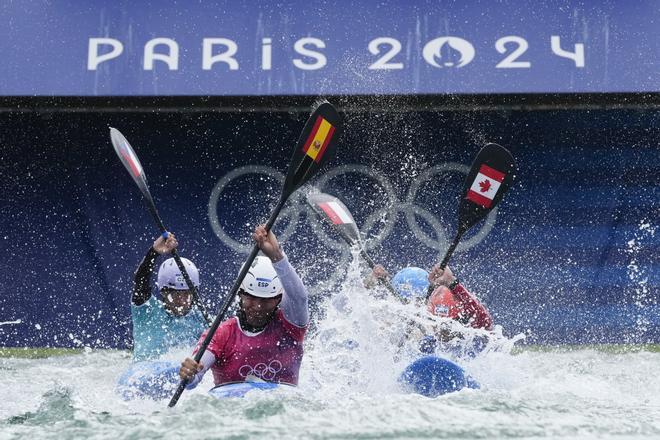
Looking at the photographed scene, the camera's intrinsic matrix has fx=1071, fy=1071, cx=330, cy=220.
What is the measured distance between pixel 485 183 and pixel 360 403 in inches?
97.9

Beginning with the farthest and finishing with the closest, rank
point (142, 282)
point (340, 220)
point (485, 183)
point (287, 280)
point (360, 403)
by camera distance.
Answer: point (340, 220) < point (485, 183) < point (142, 282) < point (287, 280) < point (360, 403)

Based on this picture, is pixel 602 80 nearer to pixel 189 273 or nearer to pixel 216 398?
pixel 189 273

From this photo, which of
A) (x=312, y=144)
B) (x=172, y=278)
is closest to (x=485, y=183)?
(x=312, y=144)

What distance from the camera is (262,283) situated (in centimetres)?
562

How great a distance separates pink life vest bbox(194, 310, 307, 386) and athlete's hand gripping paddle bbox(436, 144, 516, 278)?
1631mm

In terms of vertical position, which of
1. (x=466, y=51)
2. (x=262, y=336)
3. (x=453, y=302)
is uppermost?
(x=466, y=51)

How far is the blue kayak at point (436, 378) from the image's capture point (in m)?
5.78

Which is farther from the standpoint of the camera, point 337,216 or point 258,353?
point 337,216

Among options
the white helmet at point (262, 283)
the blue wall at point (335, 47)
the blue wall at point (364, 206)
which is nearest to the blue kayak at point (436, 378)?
the white helmet at point (262, 283)

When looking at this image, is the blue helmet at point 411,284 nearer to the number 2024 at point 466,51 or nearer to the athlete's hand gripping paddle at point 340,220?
the athlete's hand gripping paddle at point 340,220

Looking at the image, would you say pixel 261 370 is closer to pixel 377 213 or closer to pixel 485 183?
pixel 485 183

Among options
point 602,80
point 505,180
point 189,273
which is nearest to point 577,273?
point 602,80

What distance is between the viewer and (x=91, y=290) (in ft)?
30.5

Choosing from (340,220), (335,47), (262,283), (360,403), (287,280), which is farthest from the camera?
(335,47)
